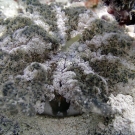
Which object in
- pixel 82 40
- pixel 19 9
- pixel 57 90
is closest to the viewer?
pixel 57 90

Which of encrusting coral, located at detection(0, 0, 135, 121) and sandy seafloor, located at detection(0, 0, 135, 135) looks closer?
encrusting coral, located at detection(0, 0, 135, 121)

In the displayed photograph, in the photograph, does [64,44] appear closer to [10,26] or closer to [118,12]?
[10,26]

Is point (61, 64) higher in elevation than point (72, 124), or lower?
higher

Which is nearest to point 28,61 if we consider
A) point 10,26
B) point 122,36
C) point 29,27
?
point 29,27

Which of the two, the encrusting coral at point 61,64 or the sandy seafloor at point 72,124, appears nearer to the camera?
the encrusting coral at point 61,64
